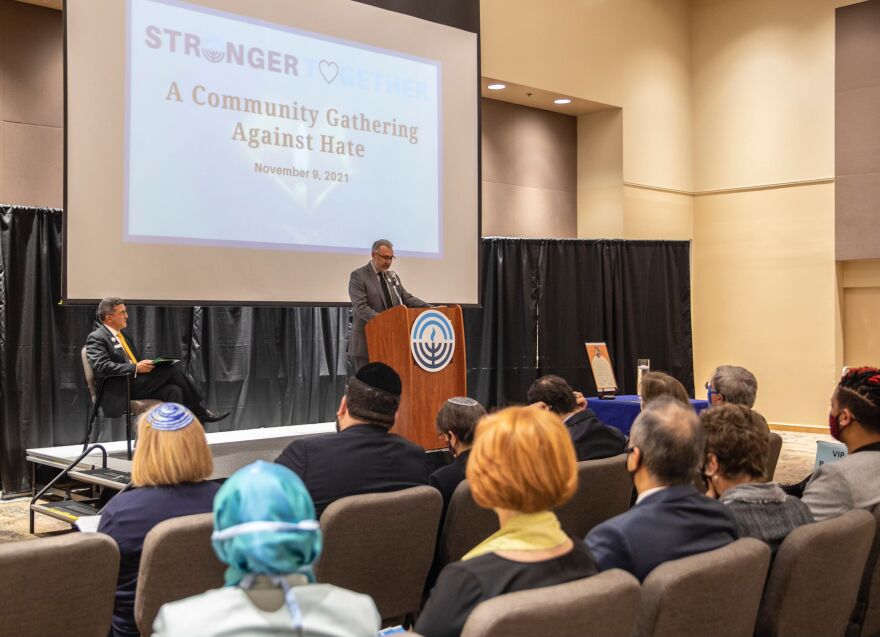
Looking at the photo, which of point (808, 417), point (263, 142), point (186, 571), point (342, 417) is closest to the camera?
point (186, 571)

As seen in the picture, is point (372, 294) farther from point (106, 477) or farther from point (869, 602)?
point (869, 602)

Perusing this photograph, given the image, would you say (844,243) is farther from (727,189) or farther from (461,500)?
(461,500)

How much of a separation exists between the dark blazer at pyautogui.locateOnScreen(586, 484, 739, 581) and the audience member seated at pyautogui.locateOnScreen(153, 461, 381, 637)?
798 mm

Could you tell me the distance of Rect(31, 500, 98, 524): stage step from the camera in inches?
178

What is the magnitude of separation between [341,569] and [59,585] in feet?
2.58

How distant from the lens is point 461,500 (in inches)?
108

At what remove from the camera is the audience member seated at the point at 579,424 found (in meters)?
3.44

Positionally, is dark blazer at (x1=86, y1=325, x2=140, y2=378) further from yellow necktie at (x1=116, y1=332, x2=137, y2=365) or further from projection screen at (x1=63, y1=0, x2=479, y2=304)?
projection screen at (x1=63, y1=0, x2=479, y2=304)

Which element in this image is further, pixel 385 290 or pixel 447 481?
pixel 385 290

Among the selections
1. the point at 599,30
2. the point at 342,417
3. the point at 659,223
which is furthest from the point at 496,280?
the point at 342,417

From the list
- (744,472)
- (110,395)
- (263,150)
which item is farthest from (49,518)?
(744,472)

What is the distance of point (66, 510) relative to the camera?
15.3ft

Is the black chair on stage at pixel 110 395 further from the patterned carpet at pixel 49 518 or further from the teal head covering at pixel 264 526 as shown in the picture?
the teal head covering at pixel 264 526

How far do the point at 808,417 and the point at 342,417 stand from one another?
26.6 feet
